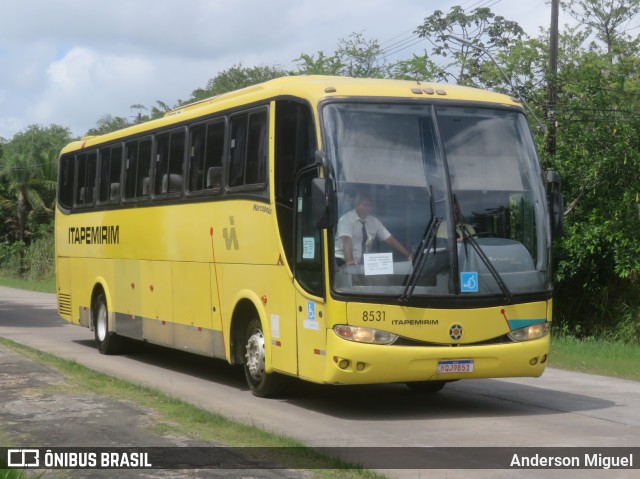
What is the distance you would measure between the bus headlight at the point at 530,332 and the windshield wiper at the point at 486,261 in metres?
0.37

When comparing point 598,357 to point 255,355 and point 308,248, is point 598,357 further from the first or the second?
point 308,248

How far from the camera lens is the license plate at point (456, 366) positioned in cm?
1178

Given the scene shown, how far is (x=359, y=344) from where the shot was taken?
11.5 metres

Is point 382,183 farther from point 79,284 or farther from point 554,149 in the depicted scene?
point 554,149

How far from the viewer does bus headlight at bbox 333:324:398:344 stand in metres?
11.6

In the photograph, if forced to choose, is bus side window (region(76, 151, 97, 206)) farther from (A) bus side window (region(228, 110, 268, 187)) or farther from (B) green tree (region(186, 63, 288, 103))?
(B) green tree (region(186, 63, 288, 103))

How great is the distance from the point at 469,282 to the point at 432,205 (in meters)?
0.85

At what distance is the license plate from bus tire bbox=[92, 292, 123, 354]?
28.9ft

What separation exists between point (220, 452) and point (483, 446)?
244 cm

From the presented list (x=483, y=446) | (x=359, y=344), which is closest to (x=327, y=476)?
(x=483, y=446)

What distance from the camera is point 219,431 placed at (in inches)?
403

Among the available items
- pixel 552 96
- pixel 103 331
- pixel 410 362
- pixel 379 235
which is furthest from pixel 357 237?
pixel 552 96

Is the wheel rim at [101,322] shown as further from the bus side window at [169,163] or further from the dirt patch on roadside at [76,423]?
the dirt patch on roadside at [76,423]

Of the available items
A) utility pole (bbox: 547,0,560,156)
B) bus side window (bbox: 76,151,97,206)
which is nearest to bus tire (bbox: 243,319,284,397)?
bus side window (bbox: 76,151,97,206)
